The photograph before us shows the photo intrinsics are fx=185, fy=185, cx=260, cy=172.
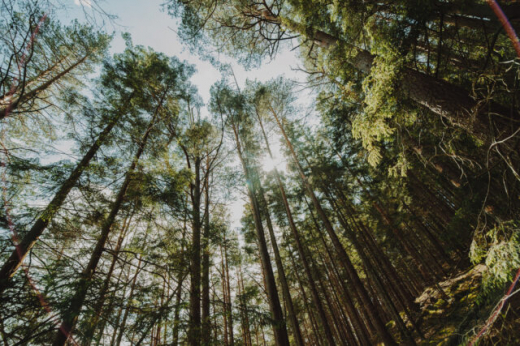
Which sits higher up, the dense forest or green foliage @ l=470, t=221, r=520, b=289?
the dense forest

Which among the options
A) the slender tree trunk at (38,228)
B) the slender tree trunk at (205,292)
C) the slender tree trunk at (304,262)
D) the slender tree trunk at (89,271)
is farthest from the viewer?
the slender tree trunk at (304,262)

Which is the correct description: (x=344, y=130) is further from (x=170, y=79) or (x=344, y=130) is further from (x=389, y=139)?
(x=170, y=79)

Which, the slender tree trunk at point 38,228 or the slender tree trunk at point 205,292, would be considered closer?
the slender tree trunk at point 205,292

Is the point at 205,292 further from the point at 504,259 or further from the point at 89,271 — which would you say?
the point at 504,259

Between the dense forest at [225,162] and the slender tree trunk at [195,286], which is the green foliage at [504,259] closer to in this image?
the dense forest at [225,162]

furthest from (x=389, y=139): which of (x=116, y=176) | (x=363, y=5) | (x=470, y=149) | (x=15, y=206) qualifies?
(x=15, y=206)

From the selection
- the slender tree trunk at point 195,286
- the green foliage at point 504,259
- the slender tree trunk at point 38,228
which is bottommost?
the green foliage at point 504,259

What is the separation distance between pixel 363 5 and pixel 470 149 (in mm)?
3514

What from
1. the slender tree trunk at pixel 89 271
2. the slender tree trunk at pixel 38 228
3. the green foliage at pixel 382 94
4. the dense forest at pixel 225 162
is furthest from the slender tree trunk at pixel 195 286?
the green foliage at pixel 382 94

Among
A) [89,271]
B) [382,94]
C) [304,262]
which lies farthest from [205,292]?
[382,94]

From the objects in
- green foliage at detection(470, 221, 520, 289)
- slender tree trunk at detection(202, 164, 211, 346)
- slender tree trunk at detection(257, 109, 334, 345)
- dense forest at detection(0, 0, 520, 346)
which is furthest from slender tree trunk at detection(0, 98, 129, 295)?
slender tree trunk at detection(257, 109, 334, 345)

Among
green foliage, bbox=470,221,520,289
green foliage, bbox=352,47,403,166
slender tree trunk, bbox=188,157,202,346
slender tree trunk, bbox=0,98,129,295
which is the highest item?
slender tree trunk, bbox=0,98,129,295

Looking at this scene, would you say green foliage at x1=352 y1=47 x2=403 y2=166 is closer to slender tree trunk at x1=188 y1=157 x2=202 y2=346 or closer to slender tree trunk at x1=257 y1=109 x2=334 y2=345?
slender tree trunk at x1=188 y1=157 x2=202 y2=346

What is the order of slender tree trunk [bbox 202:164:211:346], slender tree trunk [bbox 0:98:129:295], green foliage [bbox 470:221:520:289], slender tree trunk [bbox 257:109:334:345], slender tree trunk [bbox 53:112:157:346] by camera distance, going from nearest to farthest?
green foliage [bbox 470:221:520:289]
slender tree trunk [bbox 53:112:157:346]
slender tree trunk [bbox 202:164:211:346]
slender tree trunk [bbox 0:98:129:295]
slender tree trunk [bbox 257:109:334:345]
